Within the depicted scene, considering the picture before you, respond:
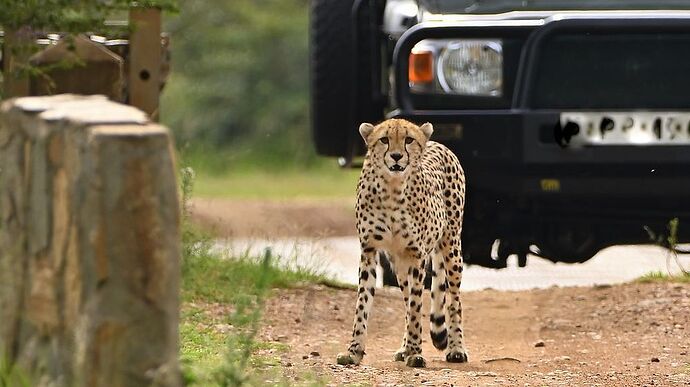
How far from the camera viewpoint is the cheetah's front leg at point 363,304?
21.4 feet

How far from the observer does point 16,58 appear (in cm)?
761

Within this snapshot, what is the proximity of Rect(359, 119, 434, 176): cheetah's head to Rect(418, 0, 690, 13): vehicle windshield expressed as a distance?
1.79 metres

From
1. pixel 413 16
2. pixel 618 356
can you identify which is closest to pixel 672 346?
pixel 618 356

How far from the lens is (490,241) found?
809 centimetres

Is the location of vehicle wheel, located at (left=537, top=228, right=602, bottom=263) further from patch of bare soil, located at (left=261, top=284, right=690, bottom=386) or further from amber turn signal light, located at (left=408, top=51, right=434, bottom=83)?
amber turn signal light, located at (left=408, top=51, right=434, bottom=83)

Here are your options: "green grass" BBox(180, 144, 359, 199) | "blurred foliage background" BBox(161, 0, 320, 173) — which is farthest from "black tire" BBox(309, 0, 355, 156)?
"blurred foliage background" BBox(161, 0, 320, 173)

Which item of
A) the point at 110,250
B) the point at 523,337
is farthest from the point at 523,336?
the point at 110,250

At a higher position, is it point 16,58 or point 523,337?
point 16,58

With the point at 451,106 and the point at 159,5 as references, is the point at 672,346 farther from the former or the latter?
the point at 159,5

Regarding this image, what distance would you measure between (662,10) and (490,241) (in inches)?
51.9

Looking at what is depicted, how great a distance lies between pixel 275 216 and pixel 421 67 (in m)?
5.17

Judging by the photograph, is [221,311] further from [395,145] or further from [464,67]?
[395,145]

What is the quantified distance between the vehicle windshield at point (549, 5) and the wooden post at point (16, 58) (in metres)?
1.94

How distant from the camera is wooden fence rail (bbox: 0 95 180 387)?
3.76m
